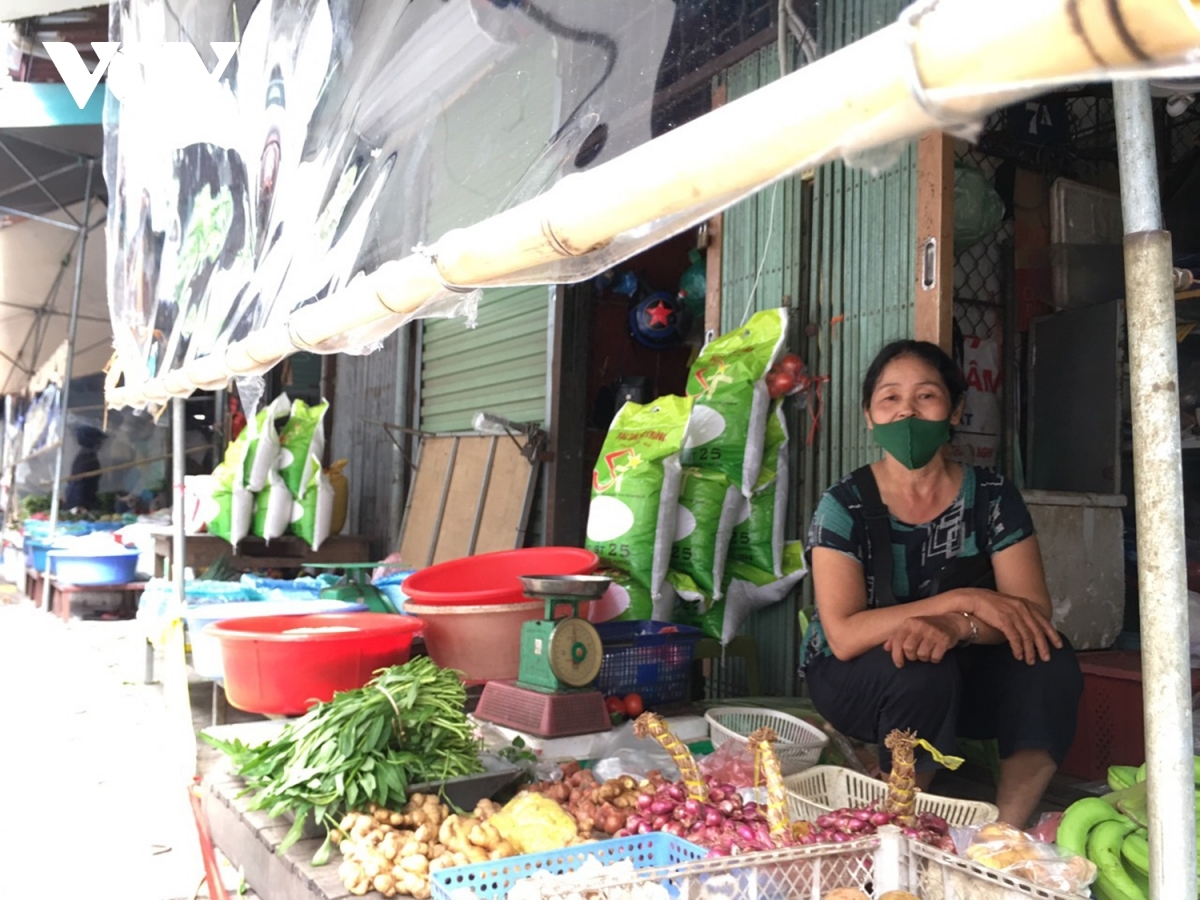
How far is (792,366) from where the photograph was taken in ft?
12.2

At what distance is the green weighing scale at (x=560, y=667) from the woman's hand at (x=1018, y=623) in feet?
3.61

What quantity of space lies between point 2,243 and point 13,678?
7510 millimetres

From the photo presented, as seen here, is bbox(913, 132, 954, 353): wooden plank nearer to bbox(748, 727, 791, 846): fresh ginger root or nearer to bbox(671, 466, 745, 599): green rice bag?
bbox(671, 466, 745, 599): green rice bag

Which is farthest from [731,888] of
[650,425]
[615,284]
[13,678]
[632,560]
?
[13,678]

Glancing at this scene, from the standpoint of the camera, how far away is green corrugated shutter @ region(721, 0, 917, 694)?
11.2 feet

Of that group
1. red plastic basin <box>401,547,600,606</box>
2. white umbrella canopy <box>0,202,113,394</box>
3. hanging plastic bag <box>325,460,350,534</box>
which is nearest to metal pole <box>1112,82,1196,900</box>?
A: red plastic basin <box>401,547,600,606</box>

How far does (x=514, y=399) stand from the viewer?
239 inches

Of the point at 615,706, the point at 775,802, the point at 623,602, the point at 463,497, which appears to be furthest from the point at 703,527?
the point at 463,497

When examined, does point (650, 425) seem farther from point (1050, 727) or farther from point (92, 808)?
point (92, 808)

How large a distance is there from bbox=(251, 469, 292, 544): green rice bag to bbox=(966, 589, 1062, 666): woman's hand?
529cm

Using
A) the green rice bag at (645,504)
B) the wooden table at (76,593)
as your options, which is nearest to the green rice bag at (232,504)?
the wooden table at (76,593)

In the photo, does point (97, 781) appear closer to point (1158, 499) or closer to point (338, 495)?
point (338, 495)

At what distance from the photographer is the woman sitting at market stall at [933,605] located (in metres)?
2.23

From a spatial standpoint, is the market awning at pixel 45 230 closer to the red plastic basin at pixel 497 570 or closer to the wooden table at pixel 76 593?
the wooden table at pixel 76 593
